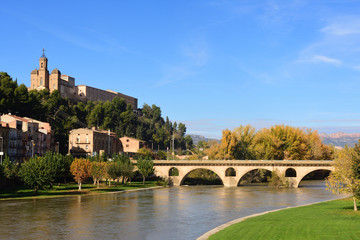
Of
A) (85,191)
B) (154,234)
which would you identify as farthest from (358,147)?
(85,191)

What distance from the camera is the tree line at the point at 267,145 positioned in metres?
134

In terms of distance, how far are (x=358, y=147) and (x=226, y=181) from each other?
74.6m

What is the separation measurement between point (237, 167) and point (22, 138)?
57333 millimetres

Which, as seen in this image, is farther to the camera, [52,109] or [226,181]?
[52,109]

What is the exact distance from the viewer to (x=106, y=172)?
103188 mm

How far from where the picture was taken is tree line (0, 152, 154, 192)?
78.2 meters

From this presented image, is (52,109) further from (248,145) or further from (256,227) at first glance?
(256,227)

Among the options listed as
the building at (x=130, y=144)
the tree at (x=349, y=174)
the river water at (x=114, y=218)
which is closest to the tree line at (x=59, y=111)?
the building at (x=130, y=144)

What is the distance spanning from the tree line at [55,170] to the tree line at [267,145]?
27277 millimetres

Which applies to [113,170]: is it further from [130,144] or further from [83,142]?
[130,144]

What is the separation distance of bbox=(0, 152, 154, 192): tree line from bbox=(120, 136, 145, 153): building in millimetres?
54919

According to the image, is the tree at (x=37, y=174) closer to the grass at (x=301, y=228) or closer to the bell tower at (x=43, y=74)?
the grass at (x=301, y=228)

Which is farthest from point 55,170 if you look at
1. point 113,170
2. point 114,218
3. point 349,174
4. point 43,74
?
point 43,74

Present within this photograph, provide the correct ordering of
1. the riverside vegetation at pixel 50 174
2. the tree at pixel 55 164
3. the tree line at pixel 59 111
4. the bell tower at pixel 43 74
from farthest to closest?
the bell tower at pixel 43 74 → the tree line at pixel 59 111 → the tree at pixel 55 164 → the riverside vegetation at pixel 50 174
